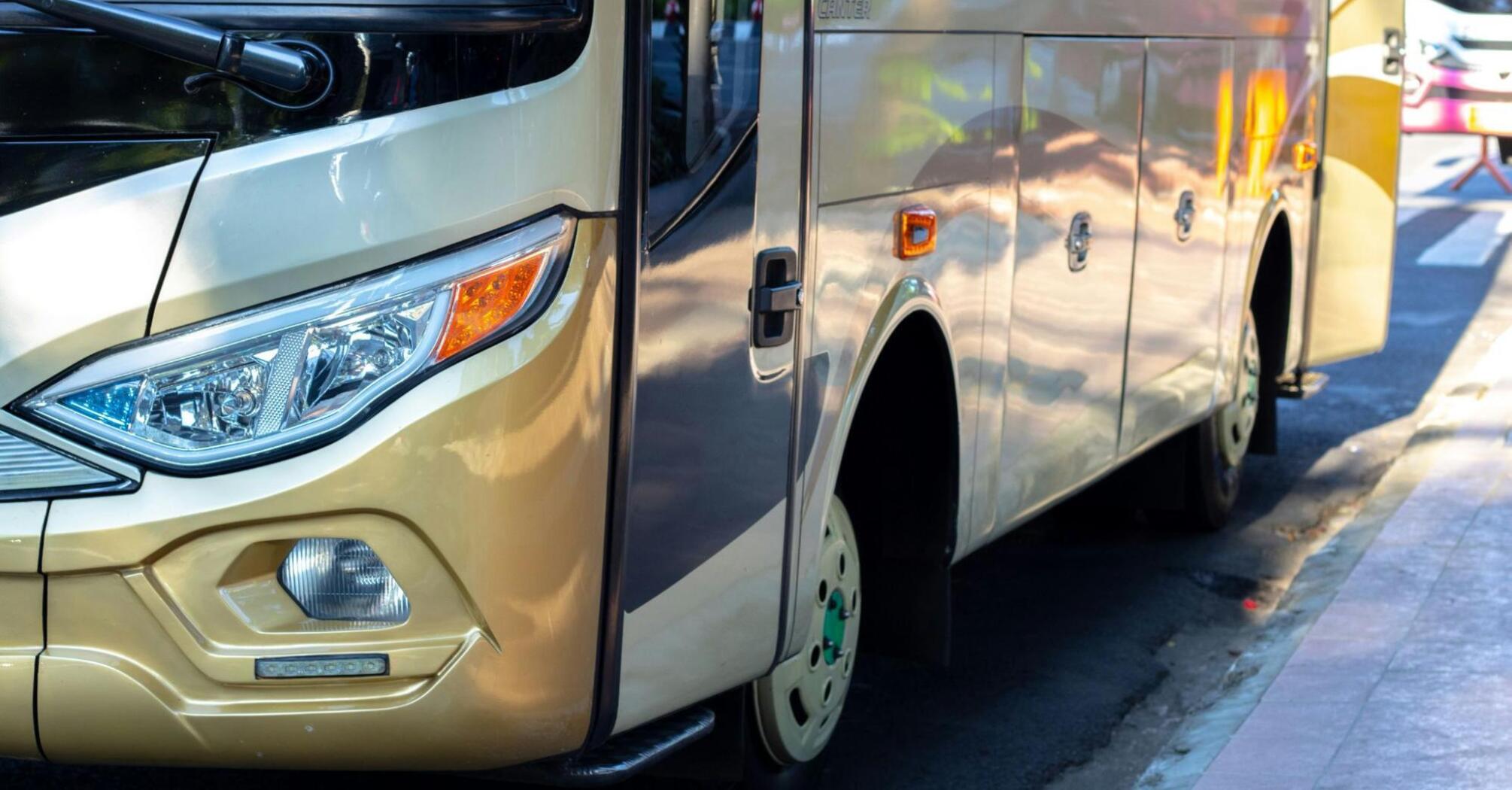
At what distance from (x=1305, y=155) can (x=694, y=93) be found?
4.75 meters

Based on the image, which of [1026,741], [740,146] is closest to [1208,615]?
[1026,741]

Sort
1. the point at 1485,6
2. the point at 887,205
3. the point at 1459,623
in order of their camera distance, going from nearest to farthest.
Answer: the point at 887,205 → the point at 1459,623 → the point at 1485,6

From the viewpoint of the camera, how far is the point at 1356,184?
26.6ft

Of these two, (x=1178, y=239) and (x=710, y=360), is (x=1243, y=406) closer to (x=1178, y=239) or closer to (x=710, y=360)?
(x=1178, y=239)

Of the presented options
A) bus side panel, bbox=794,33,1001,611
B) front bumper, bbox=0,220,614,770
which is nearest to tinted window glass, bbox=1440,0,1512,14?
bus side panel, bbox=794,33,1001,611

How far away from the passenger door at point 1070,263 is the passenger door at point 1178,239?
135 mm

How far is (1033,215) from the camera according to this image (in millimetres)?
4789

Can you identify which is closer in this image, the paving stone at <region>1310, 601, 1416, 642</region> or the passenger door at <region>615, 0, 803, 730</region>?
the passenger door at <region>615, 0, 803, 730</region>

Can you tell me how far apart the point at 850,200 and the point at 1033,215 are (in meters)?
1.07

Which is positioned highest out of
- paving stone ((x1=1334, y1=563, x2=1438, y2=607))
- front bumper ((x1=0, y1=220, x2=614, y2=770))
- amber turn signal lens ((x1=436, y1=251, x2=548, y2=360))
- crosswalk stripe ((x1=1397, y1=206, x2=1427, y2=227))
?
amber turn signal lens ((x1=436, y1=251, x2=548, y2=360))

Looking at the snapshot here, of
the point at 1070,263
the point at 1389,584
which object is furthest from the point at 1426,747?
the point at 1389,584

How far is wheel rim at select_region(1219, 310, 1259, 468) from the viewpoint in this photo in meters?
7.16

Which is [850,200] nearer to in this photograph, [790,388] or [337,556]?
[790,388]

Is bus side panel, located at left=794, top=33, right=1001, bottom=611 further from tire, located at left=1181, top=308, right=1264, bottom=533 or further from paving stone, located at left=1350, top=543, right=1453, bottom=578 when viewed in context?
tire, located at left=1181, top=308, right=1264, bottom=533
